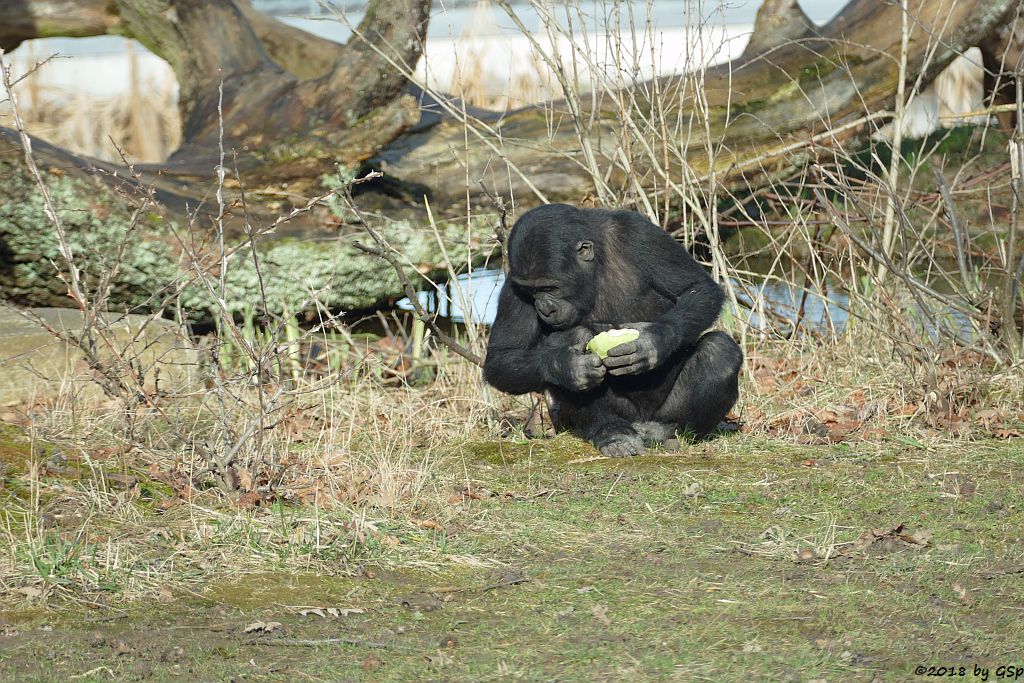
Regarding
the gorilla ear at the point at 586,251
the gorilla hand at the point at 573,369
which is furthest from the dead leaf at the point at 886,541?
the gorilla ear at the point at 586,251

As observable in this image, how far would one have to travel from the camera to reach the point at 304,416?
6266mm

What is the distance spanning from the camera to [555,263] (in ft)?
17.1

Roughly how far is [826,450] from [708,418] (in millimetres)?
575

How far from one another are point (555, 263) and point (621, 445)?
0.97 metres

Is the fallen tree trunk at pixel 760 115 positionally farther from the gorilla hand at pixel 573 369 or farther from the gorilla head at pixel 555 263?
the gorilla hand at pixel 573 369

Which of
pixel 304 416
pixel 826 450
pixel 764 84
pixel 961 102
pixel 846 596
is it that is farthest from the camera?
pixel 961 102

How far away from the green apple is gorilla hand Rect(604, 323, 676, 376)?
2.0 inches

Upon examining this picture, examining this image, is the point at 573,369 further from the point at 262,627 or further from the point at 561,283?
the point at 262,627

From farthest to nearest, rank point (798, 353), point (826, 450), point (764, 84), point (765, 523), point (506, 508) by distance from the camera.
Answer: point (764, 84) < point (798, 353) < point (826, 450) < point (506, 508) < point (765, 523)

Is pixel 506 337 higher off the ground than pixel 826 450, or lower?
higher

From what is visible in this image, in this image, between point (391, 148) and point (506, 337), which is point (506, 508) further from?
point (391, 148)

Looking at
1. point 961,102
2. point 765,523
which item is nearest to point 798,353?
point 765,523


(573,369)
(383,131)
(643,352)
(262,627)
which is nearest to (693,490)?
(643,352)

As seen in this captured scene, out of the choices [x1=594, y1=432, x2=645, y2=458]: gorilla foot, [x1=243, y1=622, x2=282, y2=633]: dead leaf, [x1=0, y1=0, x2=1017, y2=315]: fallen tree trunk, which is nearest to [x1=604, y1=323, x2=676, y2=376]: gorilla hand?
[x1=594, y1=432, x2=645, y2=458]: gorilla foot
